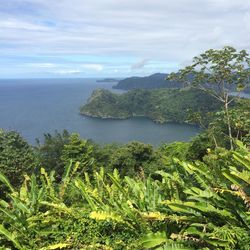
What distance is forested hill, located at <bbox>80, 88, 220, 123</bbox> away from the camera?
128 m

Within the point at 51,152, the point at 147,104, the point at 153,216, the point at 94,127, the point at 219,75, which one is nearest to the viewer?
the point at 153,216

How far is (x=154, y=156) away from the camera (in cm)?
2820

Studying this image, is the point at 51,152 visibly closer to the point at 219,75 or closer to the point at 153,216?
the point at 219,75

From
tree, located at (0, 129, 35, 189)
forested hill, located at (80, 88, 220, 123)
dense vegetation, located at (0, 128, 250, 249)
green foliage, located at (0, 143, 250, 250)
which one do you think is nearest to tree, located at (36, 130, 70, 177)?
tree, located at (0, 129, 35, 189)

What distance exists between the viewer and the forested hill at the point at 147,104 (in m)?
128

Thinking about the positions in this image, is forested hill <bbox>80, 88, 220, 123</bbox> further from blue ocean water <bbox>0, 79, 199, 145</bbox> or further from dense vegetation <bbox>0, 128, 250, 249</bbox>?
dense vegetation <bbox>0, 128, 250, 249</bbox>

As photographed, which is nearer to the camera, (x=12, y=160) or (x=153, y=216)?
(x=153, y=216)

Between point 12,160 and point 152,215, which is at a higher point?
point 152,215

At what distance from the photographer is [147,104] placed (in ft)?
475

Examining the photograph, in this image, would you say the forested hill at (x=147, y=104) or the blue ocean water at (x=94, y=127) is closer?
the blue ocean water at (x=94, y=127)

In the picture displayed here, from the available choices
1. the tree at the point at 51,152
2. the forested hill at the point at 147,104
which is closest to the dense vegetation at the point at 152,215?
the tree at the point at 51,152

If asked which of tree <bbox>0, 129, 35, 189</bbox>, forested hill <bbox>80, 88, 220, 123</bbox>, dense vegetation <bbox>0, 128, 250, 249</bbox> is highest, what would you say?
dense vegetation <bbox>0, 128, 250, 249</bbox>

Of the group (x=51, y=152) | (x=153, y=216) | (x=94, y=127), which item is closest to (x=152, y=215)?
(x=153, y=216)

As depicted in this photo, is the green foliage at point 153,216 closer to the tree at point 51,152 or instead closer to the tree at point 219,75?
the tree at point 219,75
